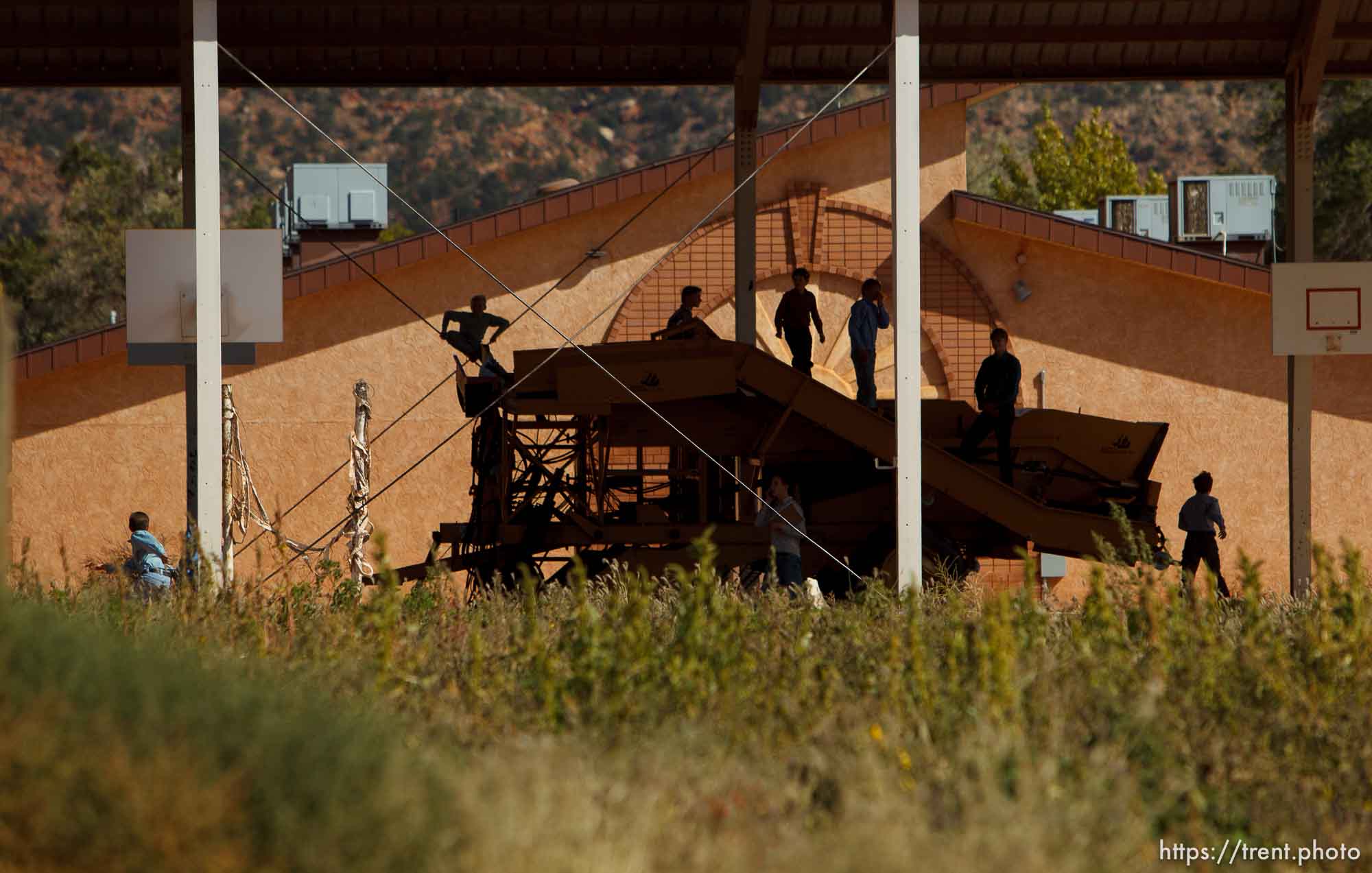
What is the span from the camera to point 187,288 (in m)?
11.7

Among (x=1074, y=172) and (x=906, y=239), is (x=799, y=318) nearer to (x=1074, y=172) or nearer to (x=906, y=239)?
(x=906, y=239)

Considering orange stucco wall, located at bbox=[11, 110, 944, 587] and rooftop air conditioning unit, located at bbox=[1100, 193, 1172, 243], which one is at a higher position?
rooftop air conditioning unit, located at bbox=[1100, 193, 1172, 243]

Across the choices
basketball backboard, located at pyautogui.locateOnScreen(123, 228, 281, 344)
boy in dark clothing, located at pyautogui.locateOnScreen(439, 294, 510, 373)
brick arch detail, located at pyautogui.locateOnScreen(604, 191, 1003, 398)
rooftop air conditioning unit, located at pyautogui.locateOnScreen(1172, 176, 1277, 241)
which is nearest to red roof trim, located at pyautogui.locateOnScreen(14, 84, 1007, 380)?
brick arch detail, located at pyautogui.locateOnScreen(604, 191, 1003, 398)

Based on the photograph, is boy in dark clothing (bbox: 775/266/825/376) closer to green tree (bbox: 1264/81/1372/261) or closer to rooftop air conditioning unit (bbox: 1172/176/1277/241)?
rooftop air conditioning unit (bbox: 1172/176/1277/241)

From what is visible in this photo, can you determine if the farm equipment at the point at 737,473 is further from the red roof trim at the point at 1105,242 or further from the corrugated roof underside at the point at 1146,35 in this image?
the red roof trim at the point at 1105,242

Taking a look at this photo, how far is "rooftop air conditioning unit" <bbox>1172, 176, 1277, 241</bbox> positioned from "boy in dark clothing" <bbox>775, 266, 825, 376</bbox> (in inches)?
588

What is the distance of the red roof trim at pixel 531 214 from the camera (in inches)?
803

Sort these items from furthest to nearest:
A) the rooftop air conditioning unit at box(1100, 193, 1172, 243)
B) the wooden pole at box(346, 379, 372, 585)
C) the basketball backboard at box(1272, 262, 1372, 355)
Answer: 1. the rooftop air conditioning unit at box(1100, 193, 1172, 243)
2. the wooden pole at box(346, 379, 372, 585)
3. the basketball backboard at box(1272, 262, 1372, 355)

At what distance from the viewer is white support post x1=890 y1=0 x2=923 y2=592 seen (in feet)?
37.2

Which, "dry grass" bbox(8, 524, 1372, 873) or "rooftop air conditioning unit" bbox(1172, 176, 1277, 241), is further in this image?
"rooftop air conditioning unit" bbox(1172, 176, 1277, 241)

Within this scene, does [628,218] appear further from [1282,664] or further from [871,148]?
[1282,664]

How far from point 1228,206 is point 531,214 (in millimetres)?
14894

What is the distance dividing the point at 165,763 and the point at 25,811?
0.46 meters

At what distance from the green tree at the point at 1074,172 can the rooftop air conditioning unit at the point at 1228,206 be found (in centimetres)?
2000
